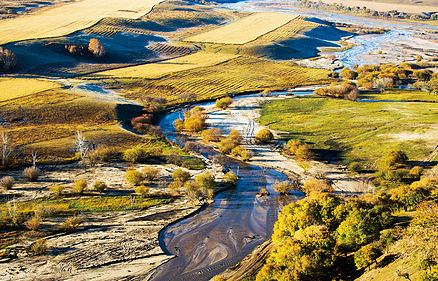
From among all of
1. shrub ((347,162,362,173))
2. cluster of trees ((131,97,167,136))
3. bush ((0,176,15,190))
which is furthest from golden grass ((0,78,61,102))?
shrub ((347,162,362,173))

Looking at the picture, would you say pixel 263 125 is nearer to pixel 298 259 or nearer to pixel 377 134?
pixel 377 134

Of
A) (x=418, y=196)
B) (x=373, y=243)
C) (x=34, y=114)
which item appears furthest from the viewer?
(x=34, y=114)

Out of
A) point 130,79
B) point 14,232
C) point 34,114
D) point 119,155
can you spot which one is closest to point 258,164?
point 119,155

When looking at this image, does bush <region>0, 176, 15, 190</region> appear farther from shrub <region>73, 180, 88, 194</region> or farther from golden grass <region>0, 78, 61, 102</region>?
golden grass <region>0, 78, 61, 102</region>

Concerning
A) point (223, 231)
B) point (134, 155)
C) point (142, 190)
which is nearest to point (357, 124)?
point (223, 231)

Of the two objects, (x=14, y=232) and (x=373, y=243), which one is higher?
(x=373, y=243)

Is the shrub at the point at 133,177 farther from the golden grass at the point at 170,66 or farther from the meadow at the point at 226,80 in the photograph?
the golden grass at the point at 170,66
